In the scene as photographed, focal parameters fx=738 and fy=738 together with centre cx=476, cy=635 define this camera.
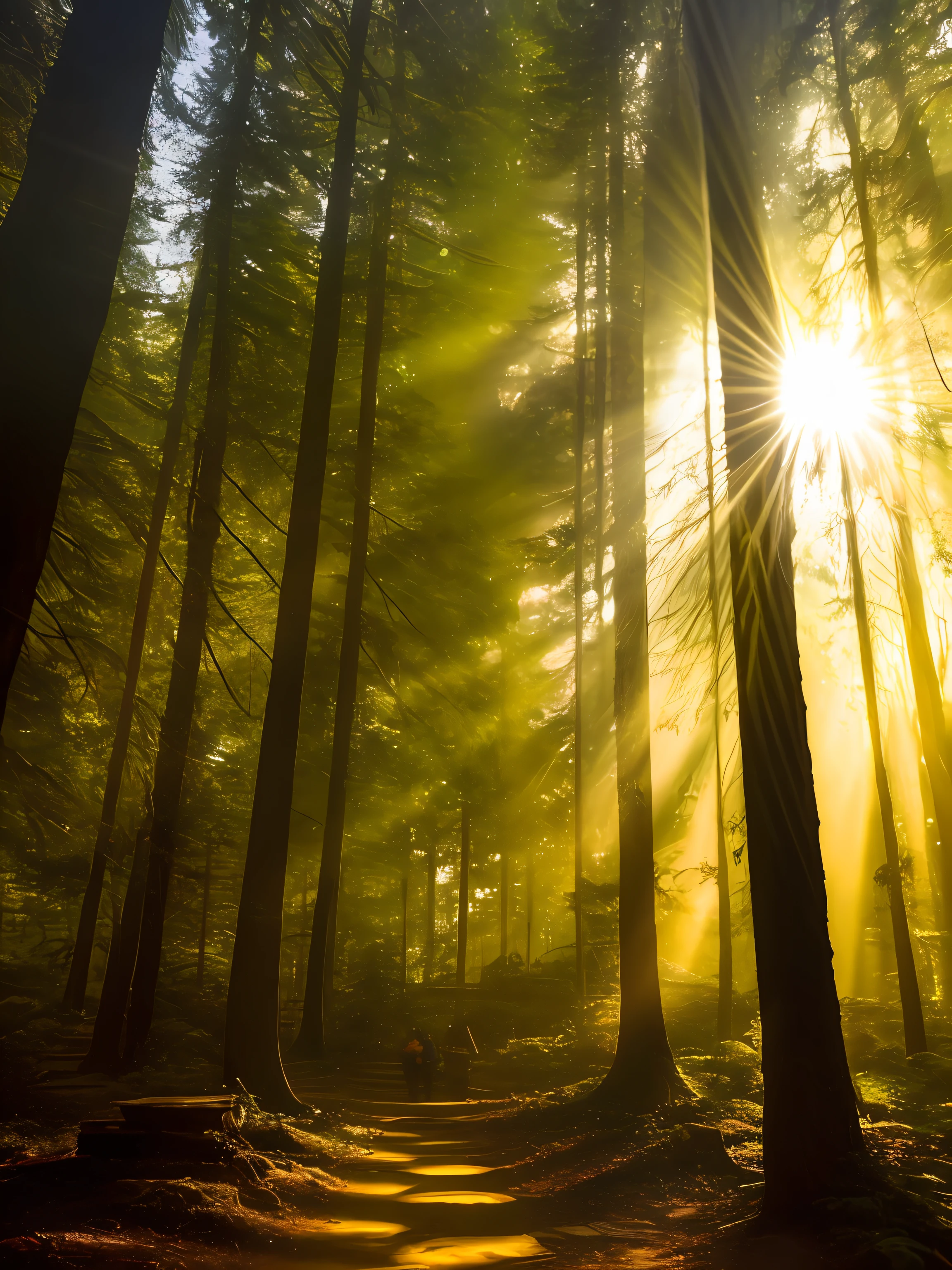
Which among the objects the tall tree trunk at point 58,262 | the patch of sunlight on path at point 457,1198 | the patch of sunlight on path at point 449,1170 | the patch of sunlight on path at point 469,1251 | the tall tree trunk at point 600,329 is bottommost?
the patch of sunlight on path at point 449,1170

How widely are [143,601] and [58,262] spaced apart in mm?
10290

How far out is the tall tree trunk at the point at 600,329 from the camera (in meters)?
17.0

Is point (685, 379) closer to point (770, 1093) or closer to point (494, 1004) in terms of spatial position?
point (770, 1093)

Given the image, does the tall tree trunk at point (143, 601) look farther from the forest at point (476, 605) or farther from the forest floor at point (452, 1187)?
the forest floor at point (452, 1187)

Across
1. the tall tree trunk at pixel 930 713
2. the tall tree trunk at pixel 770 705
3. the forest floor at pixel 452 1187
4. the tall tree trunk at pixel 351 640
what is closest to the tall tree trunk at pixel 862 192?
the tall tree trunk at pixel 770 705

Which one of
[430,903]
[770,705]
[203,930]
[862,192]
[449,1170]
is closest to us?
[770,705]

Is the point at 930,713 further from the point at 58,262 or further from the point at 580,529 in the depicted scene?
the point at 58,262

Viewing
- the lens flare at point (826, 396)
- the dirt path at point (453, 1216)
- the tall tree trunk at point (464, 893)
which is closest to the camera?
the dirt path at point (453, 1216)

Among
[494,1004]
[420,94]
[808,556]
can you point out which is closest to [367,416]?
[420,94]

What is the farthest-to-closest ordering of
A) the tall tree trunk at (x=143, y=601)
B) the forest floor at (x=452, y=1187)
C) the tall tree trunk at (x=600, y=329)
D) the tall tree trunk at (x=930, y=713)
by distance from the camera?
the tall tree trunk at (x=600, y=329)
the tall tree trunk at (x=930, y=713)
the tall tree trunk at (x=143, y=601)
the forest floor at (x=452, y=1187)

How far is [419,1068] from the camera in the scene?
1323cm

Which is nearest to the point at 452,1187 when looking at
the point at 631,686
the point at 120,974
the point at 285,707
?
the point at 285,707

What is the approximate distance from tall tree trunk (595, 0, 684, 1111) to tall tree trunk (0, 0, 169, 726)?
571 cm

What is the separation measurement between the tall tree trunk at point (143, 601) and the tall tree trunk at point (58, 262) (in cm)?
693
